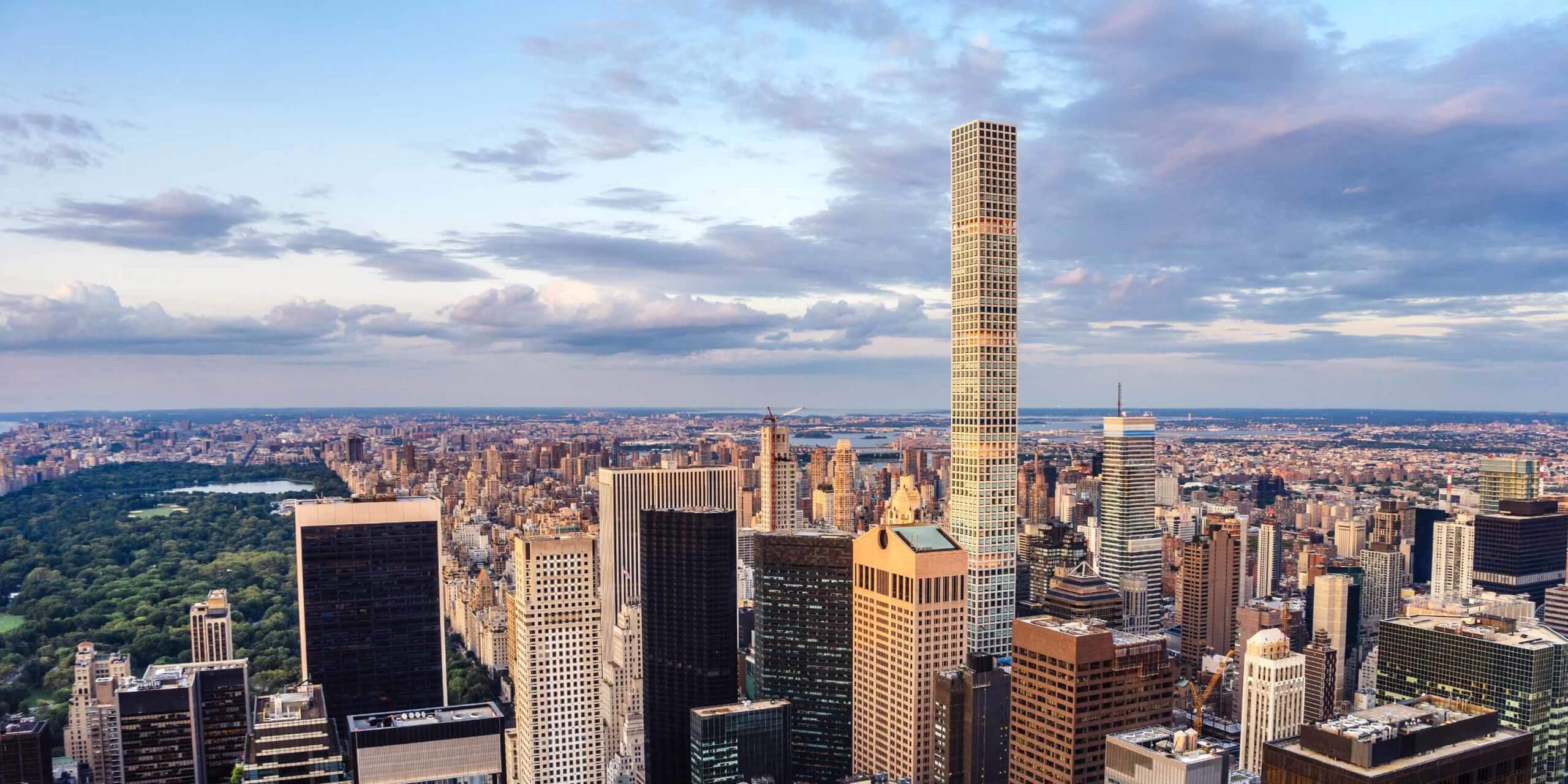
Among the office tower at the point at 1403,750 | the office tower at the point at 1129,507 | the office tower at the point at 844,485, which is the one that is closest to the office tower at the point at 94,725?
the office tower at the point at 1403,750

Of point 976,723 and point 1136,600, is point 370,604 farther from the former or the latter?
point 1136,600

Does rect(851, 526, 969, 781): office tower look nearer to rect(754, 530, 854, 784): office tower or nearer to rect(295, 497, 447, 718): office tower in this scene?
rect(754, 530, 854, 784): office tower

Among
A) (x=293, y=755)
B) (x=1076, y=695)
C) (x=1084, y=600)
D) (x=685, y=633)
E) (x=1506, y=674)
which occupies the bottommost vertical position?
(x=685, y=633)

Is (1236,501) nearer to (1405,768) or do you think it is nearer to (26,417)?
(1405,768)

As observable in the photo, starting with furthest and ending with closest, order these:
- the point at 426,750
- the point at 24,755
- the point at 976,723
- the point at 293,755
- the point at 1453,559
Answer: the point at 1453,559 → the point at 24,755 → the point at 976,723 → the point at 426,750 → the point at 293,755

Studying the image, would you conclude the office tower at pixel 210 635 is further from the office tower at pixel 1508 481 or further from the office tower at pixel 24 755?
the office tower at pixel 1508 481

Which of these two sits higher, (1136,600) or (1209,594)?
(1209,594)

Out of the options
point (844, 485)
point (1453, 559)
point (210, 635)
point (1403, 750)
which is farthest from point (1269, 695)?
point (210, 635)
